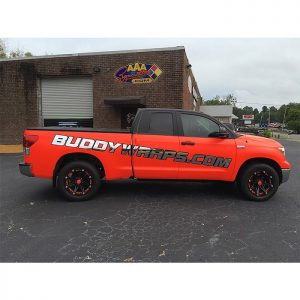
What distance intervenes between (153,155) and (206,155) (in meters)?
1.04

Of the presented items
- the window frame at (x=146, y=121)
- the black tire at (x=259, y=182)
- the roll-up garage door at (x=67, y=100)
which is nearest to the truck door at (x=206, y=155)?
the window frame at (x=146, y=121)

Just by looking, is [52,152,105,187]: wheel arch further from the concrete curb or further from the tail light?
the concrete curb

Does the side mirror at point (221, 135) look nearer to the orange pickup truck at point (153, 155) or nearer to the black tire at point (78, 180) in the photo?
the orange pickup truck at point (153, 155)

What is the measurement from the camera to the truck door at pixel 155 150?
5.22m

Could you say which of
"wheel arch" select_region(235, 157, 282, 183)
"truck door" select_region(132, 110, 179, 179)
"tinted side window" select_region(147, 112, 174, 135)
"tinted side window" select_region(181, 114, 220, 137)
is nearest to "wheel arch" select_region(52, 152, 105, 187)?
"truck door" select_region(132, 110, 179, 179)

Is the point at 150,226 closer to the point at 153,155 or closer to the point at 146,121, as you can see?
the point at 153,155

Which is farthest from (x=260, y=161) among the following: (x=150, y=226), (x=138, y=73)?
(x=138, y=73)

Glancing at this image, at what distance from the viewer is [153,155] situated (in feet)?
17.2

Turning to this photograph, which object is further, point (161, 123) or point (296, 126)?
point (296, 126)

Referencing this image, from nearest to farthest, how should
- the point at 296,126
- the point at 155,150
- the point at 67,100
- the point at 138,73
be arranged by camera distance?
the point at 155,150 → the point at 138,73 → the point at 67,100 → the point at 296,126

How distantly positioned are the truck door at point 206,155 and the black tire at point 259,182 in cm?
34

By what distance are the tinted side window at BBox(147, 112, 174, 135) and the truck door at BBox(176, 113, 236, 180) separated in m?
0.22

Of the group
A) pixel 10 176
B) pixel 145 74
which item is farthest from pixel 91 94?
pixel 10 176

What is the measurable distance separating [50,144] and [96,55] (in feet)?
32.3
